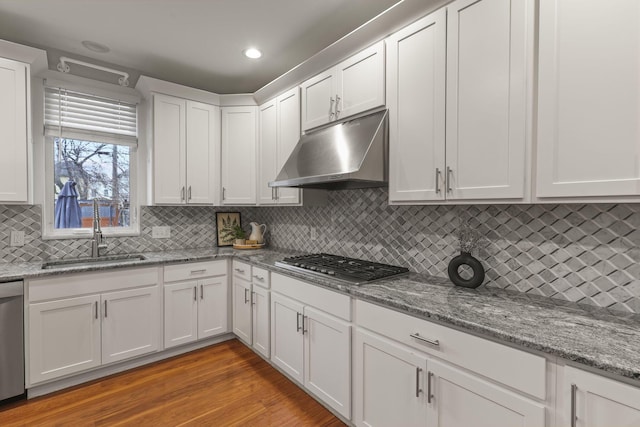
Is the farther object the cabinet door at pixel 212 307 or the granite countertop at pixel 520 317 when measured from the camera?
the cabinet door at pixel 212 307

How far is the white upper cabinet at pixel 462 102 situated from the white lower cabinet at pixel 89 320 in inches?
88.2

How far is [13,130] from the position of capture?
229 cm

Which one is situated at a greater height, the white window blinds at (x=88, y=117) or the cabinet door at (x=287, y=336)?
the white window blinds at (x=88, y=117)

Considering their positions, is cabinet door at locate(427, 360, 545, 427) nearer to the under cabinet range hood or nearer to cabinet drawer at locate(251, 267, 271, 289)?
the under cabinet range hood

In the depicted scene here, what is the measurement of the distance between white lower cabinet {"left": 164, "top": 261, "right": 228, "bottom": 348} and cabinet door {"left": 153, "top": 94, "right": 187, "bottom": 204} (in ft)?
2.37

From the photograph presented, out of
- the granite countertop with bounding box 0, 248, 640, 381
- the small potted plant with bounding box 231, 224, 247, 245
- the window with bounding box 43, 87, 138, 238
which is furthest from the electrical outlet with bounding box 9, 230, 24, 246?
the small potted plant with bounding box 231, 224, 247, 245

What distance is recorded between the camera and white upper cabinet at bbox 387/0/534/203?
142cm

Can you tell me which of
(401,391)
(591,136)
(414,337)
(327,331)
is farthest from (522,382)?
(327,331)

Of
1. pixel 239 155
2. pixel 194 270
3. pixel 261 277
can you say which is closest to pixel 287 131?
pixel 239 155

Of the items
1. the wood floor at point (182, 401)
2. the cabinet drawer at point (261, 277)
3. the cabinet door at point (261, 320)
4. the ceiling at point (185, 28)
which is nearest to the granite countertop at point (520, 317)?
the cabinet drawer at point (261, 277)

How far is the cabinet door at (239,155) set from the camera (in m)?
3.30

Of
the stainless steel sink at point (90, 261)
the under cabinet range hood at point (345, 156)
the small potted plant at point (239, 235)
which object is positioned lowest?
the stainless steel sink at point (90, 261)

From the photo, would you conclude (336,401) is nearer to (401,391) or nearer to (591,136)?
(401,391)

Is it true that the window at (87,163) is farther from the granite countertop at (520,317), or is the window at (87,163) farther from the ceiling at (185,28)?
the granite countertop at (520,317)
